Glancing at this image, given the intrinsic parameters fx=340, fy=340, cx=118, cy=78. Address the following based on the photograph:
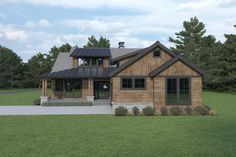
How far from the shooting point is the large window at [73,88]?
36.1 meters

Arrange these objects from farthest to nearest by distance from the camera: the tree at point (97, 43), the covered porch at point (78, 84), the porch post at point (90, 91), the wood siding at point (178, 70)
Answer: the tree at point (97, 43), the covered porch at point (78, 84), the porch post at point (90, 91), the wood siding at point (178, 70)

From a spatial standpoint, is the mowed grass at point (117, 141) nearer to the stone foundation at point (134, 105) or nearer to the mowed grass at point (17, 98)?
the stone foundation at point (134, 105)

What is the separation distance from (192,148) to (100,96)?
27277 mm

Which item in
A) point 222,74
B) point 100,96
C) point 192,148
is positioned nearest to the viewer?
point 192,148

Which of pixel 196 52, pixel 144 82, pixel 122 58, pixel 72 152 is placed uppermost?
pixel 196 52

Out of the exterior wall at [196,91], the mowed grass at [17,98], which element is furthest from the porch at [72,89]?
the exterior wall at [196,91]

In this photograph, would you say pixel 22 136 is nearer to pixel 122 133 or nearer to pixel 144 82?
pixel 122 133

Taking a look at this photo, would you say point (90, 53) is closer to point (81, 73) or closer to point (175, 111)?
point (81, 73)

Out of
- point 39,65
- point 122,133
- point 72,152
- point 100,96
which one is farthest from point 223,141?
point 39,65

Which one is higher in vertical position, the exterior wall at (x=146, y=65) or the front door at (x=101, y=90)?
the exterior wall at (x=146, y=65)

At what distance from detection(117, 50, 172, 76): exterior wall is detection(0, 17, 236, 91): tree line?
1885 centimetres

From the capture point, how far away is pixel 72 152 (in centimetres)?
983

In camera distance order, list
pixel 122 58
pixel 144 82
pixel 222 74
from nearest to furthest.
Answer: pixel 144 82
pixel 122 58
pixel 222 74

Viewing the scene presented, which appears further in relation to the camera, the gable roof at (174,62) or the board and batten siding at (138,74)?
the board and batten siding at (138,74)
